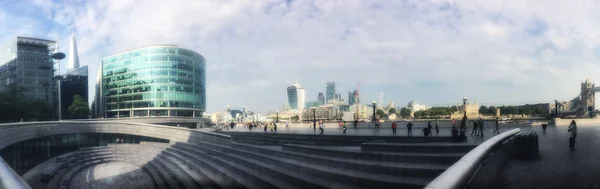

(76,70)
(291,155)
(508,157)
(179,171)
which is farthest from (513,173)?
(76,70)

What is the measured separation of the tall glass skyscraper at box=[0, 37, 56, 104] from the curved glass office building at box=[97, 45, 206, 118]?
1933 centimetres

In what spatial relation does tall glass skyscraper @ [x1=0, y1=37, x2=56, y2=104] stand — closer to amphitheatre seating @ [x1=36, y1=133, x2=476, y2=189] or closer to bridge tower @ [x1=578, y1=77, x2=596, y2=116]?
amphitheatre seating @ [x1=36, y1=133, x2=476, y2=189]

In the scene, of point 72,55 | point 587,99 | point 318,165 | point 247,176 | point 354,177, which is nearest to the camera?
point 354,177

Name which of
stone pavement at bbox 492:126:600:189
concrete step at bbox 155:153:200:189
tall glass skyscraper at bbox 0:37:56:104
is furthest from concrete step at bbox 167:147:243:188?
tall glass skyscraper at bbox 0:37:56:104

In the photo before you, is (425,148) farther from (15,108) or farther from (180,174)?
(15,108)

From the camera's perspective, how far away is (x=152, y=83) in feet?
265

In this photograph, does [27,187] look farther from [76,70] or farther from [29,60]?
[76,70]

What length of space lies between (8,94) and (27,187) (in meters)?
50.4

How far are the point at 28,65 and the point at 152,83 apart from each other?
83.9 ft

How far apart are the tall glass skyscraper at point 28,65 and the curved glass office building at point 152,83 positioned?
63.4 feet

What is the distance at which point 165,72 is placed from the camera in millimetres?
81375

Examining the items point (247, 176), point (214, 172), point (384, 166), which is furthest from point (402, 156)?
point (214, 172)

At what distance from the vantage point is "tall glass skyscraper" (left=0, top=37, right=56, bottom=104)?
55000mm

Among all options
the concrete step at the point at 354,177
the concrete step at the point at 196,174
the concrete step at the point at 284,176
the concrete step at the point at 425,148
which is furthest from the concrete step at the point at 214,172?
the concrete step at the point at 425,148
